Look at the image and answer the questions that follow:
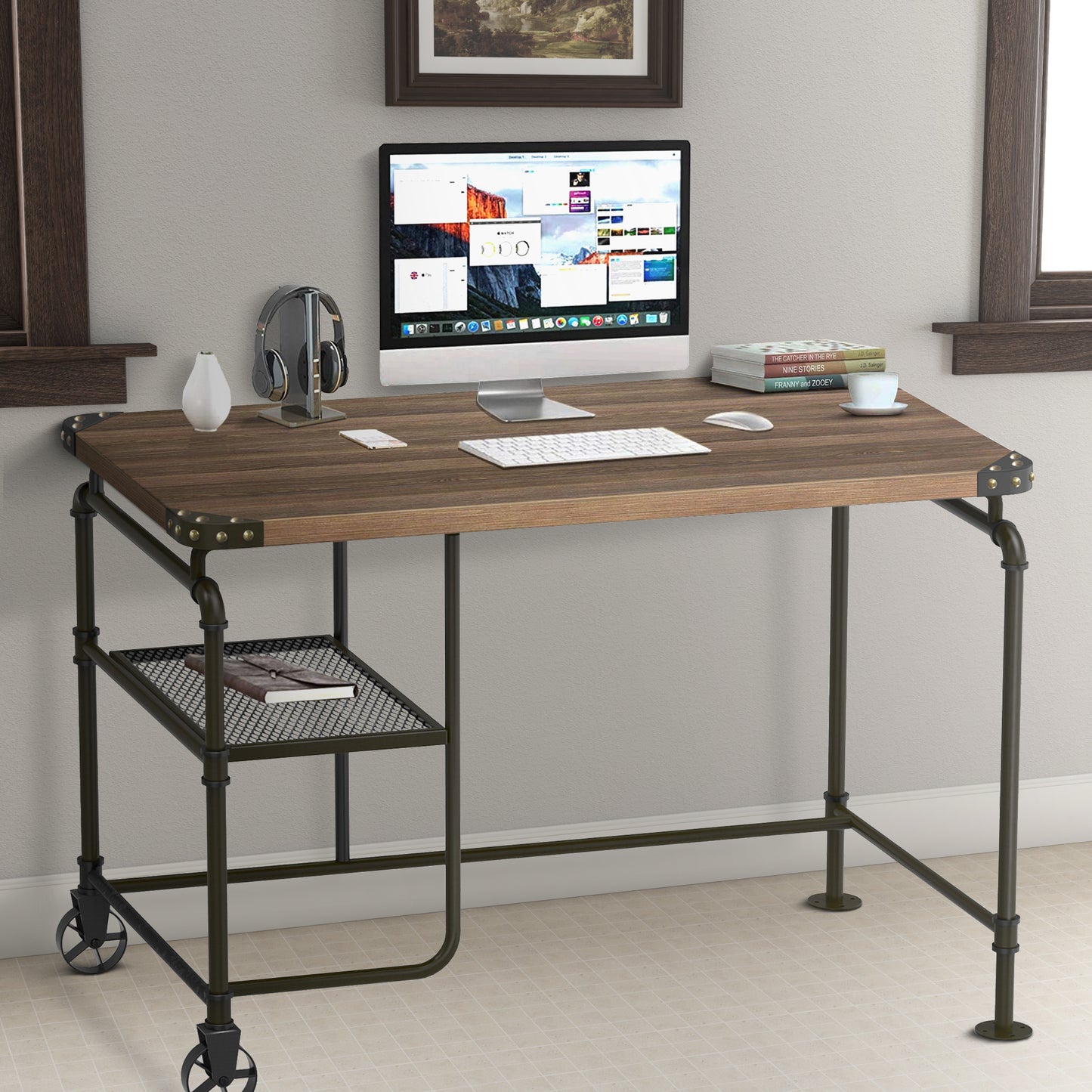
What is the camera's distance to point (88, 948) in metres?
2.86

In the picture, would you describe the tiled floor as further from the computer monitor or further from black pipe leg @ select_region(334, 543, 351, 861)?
the computer monitor

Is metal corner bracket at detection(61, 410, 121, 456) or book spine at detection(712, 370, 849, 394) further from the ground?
book spine at detection(712, 370, 849, 394)

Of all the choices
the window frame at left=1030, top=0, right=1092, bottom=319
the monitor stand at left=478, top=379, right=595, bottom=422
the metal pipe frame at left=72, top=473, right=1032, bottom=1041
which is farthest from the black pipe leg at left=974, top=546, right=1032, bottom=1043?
the window frame at left=1030, top=0, right=1092, bottom=319

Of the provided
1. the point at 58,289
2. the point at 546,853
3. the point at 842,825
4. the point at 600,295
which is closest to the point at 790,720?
the point at 842,825

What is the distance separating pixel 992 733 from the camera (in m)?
3.44

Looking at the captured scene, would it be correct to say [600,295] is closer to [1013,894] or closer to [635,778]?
[635,778]

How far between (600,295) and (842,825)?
1.06m

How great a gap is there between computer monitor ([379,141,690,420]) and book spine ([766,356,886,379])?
200 millimetres

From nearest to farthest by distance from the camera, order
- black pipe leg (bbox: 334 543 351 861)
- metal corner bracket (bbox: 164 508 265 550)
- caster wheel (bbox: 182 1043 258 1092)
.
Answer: metal corner bracket (bbox: 164 508 265 550) < caster wheel (bbox: 182 1043 258 1092) < black pipe leg (bbox: 334 543 351 861)

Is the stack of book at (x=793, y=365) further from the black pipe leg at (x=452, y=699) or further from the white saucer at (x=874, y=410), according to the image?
the black pipe leg at (x=452, y=699)

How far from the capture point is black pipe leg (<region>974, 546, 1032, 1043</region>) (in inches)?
98.5

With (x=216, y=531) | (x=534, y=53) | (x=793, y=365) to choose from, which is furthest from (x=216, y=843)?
(x=534, y=53)

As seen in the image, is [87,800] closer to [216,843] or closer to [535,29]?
[216,843]

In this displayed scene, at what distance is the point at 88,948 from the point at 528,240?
4.60 ft
